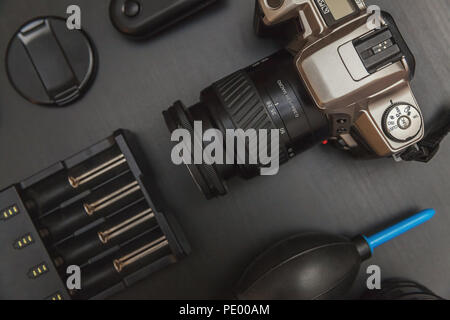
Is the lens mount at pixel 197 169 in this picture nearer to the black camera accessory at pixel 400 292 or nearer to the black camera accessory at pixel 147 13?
the black camera accessory at pixel 147 13

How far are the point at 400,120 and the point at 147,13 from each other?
362 millimetres

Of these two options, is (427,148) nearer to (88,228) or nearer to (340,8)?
(340,8)

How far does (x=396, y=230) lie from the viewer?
0.49 meters

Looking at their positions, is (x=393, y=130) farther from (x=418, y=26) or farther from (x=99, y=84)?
(x=99, y=84)

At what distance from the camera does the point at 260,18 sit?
17.9 inches

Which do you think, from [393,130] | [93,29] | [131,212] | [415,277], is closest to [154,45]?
[93,29]

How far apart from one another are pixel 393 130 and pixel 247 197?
218 millimetres

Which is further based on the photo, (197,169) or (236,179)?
(236,179)

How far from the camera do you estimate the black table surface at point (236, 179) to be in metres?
0.51

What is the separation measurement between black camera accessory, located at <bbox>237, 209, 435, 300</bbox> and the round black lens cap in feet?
1.20

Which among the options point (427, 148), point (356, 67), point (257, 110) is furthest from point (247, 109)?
point (427, 148)

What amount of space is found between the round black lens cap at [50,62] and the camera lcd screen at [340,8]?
34 cm

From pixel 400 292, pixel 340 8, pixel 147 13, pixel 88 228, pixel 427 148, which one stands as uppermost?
pixel 147 13

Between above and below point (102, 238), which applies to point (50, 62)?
above
